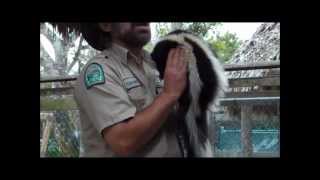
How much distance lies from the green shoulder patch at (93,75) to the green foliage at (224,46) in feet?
1.97

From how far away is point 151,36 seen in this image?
2430 mm

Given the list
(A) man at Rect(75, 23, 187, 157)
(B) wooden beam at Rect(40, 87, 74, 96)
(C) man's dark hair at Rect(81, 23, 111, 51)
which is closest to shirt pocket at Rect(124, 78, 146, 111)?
(A) man at Rect(75, 23, 187, 157)

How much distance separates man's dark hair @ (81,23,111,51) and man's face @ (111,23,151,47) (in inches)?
1.9

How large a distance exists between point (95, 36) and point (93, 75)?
0.80 ft

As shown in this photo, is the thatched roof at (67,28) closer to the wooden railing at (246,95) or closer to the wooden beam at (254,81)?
the wooden railing at (246,95)

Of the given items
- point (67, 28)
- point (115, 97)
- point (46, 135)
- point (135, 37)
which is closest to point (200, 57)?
point (135, 37)

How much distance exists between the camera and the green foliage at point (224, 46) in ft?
8.04

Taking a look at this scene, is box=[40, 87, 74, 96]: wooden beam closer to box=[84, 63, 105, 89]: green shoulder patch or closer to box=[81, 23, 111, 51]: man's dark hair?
box=[84, 63, 105, 89]: green shoulder patch

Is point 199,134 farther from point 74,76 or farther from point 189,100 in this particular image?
point 74,76

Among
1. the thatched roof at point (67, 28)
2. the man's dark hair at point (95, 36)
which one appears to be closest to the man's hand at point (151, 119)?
the man's dark hair at point (95, 36)
